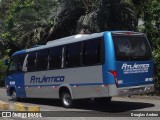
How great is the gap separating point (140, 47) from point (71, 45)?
109 inches

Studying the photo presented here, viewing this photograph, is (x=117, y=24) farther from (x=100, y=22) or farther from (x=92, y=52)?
(x=92, y=52)

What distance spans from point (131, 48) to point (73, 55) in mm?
2446

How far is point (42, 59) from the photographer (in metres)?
17.3

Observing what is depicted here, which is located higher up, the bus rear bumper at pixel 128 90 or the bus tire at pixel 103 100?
the bus rear bumper at pixel 128 90

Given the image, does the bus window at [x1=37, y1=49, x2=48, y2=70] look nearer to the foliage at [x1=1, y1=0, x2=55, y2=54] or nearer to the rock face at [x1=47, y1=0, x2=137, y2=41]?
the rock face at [x1=47, y1=0, x2=137, y2=41]

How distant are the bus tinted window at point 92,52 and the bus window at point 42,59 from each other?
3.06 m

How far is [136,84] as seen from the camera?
45.0 feet

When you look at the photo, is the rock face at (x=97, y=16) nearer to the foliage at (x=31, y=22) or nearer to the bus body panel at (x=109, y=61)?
the foliage at (x=31, y=22)

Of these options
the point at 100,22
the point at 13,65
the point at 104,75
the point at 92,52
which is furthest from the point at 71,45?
the point at 100,22

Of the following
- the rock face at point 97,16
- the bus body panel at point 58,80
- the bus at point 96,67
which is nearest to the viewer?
the bus at point 96,67

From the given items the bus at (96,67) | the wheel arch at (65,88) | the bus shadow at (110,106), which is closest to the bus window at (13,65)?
the bus at (96,67)

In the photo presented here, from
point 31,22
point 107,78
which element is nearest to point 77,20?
point 31,22

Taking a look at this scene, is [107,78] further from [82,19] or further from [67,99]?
[82,19]

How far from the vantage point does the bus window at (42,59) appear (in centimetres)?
1705
